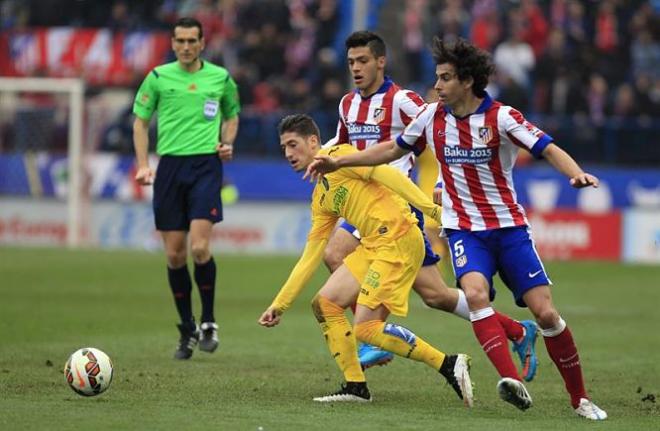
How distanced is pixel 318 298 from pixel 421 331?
4.69 meters

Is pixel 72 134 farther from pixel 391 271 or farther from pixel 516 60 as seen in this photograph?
pixel 391 271

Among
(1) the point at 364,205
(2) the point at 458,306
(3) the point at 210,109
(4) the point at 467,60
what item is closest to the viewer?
(4) the point at 467,60

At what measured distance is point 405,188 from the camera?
351 inches

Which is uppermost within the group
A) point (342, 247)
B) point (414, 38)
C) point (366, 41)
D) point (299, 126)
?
point (366, 41)

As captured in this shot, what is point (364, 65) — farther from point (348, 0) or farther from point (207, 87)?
point (348, 0)

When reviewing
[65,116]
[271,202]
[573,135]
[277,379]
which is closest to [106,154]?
[65,116]

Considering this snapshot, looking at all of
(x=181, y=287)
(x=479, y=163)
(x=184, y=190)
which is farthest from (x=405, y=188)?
(x=181, y=287)

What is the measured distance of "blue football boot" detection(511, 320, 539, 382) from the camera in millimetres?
9547

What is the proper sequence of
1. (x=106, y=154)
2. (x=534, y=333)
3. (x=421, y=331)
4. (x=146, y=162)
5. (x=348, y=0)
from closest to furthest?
(x=534, y=333)
(x=146, y=162)
(x=421, y=331)
(x=106, y=154)
(x=348, y=0)

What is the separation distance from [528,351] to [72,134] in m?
18.1

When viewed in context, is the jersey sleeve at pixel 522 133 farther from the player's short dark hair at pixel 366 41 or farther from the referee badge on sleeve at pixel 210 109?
the referee badge on sleeve at pixel 210 109

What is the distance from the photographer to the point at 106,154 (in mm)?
26234

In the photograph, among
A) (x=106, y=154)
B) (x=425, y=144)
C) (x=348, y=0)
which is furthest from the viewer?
(x=348, y=0)

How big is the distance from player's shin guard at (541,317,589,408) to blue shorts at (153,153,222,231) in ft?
12.9
